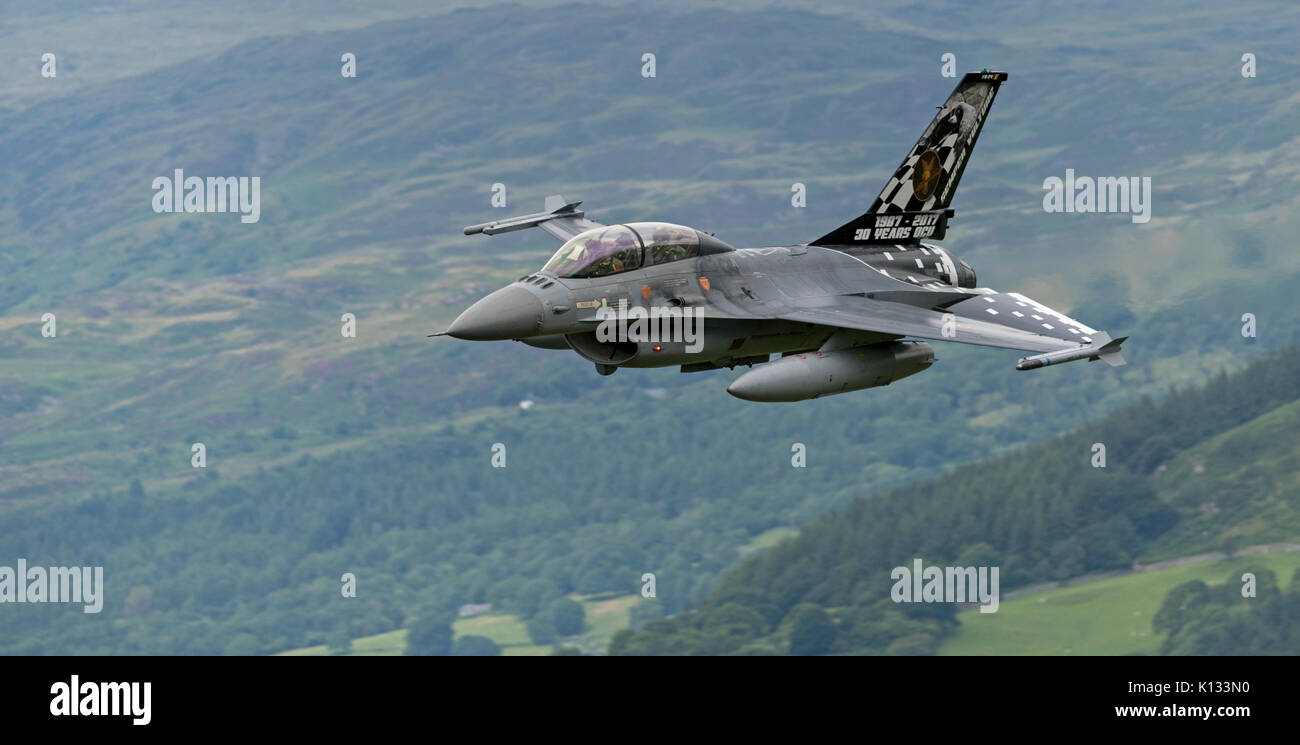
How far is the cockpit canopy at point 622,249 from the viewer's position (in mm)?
37750

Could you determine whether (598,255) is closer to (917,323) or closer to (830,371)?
(830,371)

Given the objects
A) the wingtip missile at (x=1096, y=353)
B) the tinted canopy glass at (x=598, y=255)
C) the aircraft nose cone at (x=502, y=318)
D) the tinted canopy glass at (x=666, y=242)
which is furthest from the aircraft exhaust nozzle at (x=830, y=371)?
the wingtip missile at (x=1096, y=353)

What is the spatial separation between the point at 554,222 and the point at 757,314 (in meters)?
12.5

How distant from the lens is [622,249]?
1499 inches

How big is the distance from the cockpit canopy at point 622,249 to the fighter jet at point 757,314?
3 cm

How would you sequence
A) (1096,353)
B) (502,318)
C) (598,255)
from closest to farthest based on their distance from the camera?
(1096,353) < (502,318) < (598,255)

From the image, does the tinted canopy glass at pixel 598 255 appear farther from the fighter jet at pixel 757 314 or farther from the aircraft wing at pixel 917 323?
the aircraft wing at pixel 917 323

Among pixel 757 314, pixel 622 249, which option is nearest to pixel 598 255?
pixel 622 249

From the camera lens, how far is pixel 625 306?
37.6m

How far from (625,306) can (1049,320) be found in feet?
34.0

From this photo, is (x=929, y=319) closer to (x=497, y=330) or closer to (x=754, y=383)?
(x=754, y=383)
